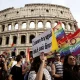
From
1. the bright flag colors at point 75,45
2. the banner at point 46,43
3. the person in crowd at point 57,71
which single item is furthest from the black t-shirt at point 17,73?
the bright flag colors at point 75,45

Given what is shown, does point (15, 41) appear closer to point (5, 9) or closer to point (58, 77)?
point (5, 9)

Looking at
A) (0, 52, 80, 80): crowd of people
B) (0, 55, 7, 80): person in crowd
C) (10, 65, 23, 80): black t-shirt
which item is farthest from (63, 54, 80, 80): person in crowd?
(0, 55, 7, 80): person in crowd

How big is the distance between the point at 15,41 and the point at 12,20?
3729mm

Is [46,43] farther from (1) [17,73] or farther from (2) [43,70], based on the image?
(2) [43,70]

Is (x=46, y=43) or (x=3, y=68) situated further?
(x=3, y=68)

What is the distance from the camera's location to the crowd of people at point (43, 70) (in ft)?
11.9

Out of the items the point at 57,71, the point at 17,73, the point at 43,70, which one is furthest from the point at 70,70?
the point at 17,73

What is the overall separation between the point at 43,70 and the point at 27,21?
108ft

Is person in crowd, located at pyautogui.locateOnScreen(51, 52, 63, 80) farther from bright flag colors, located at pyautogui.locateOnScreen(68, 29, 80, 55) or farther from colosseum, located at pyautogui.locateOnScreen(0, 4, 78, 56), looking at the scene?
colosseum, located at pyautogui.locateOnScreen(0, 4, 78, 56)

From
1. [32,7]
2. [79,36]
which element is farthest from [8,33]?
[79,36]

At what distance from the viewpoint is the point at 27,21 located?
36.5 metres

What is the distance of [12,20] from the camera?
1479 inches

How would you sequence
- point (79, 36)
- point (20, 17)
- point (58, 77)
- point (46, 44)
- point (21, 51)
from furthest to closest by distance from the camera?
1. point (20, 17)
2. point (21, 51)
3. point (79, 36)
4. point (46, 44)
5. point (58, 77)

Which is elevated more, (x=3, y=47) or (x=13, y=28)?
(x=13, y=28)
